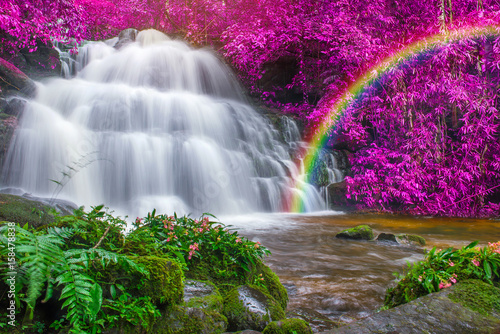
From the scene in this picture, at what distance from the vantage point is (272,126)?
44.8ft

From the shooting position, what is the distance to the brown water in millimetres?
3346

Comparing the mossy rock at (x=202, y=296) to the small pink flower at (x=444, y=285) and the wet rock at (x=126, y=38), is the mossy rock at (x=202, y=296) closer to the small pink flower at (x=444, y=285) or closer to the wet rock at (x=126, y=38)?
the small pink flower at (x=444, y=285)

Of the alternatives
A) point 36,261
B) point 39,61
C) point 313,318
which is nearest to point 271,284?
point 313,318

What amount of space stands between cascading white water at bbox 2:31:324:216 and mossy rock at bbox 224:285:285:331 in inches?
249

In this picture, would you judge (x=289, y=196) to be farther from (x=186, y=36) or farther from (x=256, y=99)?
(x=186, y=36)

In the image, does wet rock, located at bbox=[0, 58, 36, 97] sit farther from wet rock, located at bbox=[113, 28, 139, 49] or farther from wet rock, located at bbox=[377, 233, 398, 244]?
wet rock, located at bbox=[377, 233, 398, 244]

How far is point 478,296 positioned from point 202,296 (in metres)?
1.80

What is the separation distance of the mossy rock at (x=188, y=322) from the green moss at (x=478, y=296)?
1.49 metres

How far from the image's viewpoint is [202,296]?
2291mm

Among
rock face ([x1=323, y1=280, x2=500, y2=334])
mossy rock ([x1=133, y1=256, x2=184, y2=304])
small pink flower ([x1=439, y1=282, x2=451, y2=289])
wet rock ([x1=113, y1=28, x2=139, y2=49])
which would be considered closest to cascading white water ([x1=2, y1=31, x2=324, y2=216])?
wet rock ([x1=113, y1=28, x2=139, y2=49])

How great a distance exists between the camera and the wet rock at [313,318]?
2.69m

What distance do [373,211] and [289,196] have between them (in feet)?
9.80

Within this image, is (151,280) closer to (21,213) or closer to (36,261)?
(36,261)

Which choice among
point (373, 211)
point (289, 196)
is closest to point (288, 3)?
point (289, 196)
